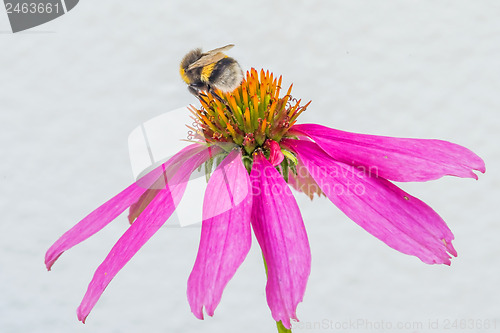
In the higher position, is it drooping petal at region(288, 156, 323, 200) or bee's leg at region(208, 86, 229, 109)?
bee's leg at region(208, 86, 229, 109)

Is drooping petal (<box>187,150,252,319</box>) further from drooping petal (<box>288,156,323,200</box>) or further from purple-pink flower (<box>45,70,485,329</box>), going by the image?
drooping petal (<box>288,156,323,200</box>)

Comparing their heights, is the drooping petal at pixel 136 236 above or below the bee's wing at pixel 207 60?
below

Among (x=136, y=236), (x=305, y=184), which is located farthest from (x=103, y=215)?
(x=305, y=184)

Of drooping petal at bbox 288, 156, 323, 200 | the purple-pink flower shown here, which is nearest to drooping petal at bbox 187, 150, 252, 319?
the purple-pink flower

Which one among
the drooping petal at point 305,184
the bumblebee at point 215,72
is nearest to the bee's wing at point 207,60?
the bumblebee at point 215,72

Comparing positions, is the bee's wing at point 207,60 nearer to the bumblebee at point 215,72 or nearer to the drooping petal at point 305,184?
the bumblebee at point 215,72

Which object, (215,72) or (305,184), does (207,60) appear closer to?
(215,72)

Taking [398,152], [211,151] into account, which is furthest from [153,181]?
[398,152]
